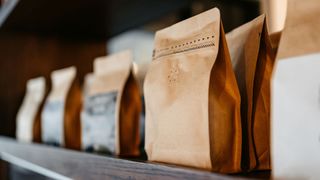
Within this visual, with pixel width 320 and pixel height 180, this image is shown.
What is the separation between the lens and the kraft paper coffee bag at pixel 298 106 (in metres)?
0.33

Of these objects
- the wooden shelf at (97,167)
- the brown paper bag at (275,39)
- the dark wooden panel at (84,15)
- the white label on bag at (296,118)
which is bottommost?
the wooden shelf at (97,167)

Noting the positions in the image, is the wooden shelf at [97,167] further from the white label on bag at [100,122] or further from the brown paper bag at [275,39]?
the brown paper bag at [275,39]

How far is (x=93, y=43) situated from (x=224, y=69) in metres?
1.10

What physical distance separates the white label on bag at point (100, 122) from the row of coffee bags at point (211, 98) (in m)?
0.24

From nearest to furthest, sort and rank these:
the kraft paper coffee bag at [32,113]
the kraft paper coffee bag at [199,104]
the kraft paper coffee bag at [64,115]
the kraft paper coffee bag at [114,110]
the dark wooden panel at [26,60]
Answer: the kraft paper coffee bag at [199,104] < the kraft paper coffee bag at [114,110] < the kraft paper coffee bag at [64,115] < the kraft paper coffee bag at [32,113] < the dark wooden panel at [26,60]

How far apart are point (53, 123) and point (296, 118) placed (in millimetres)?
853

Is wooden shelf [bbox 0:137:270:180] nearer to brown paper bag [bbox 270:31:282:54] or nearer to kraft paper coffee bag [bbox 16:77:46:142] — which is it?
kraft paper coffee bag [bbox 16:77:46:142]

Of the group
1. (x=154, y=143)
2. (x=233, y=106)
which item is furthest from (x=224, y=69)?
(x=154, y=143)

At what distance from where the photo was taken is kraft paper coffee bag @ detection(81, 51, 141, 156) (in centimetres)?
78

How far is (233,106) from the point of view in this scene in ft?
1.58

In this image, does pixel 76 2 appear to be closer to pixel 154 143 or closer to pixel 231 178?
pixel 154 143

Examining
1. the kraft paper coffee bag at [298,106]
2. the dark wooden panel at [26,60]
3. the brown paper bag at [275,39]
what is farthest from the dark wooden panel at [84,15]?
the kraft paper coffee bag at [298,106]

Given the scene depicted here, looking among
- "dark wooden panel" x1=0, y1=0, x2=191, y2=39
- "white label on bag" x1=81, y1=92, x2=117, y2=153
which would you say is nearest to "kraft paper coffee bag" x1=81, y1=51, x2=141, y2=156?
"white label on bag" x1=81, y1=92, x2=117, y2=153

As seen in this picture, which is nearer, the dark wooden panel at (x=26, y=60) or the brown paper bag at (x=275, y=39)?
the brown paper bag at (x=275, y=39)
